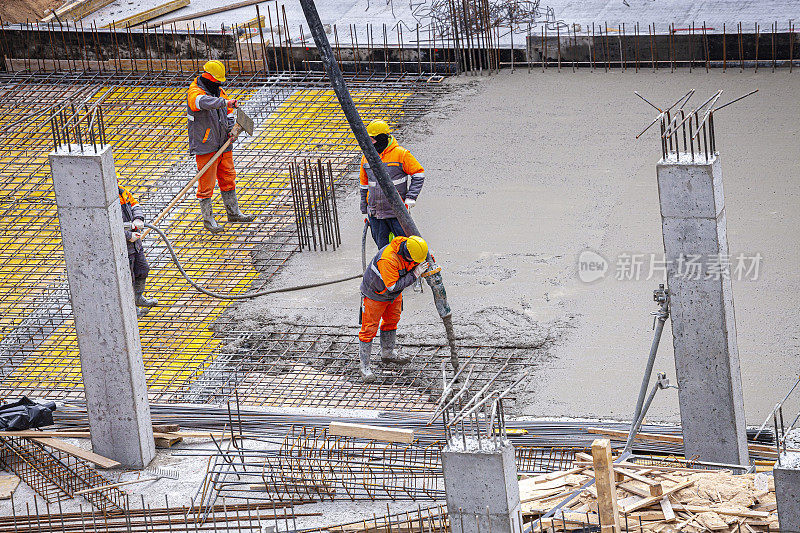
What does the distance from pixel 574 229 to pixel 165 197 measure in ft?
15.6

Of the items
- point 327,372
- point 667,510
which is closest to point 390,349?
point 327,372

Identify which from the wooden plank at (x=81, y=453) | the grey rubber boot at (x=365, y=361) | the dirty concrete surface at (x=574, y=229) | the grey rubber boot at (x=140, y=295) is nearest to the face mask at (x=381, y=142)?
the dirty concrete surface at (x=574, y=229)

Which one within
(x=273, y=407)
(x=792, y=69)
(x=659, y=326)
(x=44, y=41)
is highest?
(x=44, y=41)

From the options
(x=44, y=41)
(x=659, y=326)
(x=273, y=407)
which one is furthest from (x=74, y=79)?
(x=659, y=326)

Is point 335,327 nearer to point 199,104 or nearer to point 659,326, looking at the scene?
point 199,104

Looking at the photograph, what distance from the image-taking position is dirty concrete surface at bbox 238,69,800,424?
34.7 ft

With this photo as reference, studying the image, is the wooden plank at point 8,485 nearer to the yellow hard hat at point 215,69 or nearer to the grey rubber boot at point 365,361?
the grey rubber boot at point 365,361

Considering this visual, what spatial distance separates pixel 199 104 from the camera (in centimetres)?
1305

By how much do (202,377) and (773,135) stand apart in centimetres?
711

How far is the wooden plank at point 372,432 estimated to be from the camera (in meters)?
9.09

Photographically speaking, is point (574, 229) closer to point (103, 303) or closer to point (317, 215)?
point (317, 215)

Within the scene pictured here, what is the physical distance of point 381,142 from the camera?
455 inches

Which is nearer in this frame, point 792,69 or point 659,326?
point 659,326

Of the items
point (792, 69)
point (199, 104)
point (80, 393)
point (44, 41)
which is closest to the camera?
point (80, 393)
